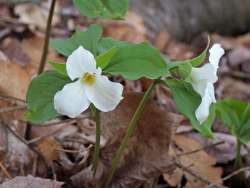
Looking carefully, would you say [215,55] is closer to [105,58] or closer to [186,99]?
[186,99]

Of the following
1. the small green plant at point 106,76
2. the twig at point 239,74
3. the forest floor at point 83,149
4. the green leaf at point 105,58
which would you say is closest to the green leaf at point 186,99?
the small green plant at point 106,76

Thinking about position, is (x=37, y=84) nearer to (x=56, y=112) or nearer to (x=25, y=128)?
(x=56, y=112)

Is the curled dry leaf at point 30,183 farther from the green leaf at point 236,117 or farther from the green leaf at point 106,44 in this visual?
the green leaf at point 236,117

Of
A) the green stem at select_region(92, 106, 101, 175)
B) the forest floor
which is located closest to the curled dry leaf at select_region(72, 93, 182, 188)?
the forest floor

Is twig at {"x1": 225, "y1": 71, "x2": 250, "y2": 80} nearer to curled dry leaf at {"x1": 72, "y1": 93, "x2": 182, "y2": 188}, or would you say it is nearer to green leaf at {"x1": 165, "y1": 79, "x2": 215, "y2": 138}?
curled dry leaf at {"x1": 72, "y1": 93, "x2": 182, "y2": 188}

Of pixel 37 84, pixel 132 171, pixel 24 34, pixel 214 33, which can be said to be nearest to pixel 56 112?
pixel 37 84

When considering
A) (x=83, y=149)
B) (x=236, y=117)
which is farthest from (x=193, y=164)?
(x=83, y=149)
